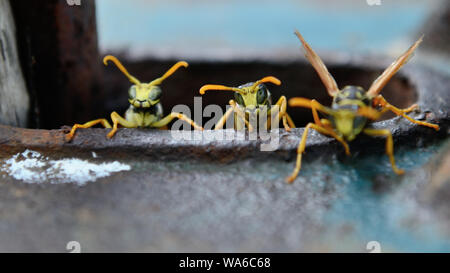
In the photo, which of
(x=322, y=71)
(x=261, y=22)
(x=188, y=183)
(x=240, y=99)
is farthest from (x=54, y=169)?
(x=261, y=22)

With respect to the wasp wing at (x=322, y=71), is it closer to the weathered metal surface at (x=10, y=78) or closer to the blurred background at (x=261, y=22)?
the weathered metal surface at (x=10, y=78)

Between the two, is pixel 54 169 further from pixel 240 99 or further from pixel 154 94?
pixel 240 99

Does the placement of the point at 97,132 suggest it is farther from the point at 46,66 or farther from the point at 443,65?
the point at 443,65

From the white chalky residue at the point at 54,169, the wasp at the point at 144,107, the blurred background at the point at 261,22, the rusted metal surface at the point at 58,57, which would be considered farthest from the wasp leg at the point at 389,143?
the blurred background at the point at 261,22

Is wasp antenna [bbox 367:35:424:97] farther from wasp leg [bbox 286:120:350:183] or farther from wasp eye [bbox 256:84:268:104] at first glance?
wasp eye [bbox 256:84:268:104]

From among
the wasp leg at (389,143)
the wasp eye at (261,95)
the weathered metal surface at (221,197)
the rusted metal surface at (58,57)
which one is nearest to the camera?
the weathered metal surface at (221,197)

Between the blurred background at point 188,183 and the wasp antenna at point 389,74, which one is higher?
the wasp antenna at point 389,74
